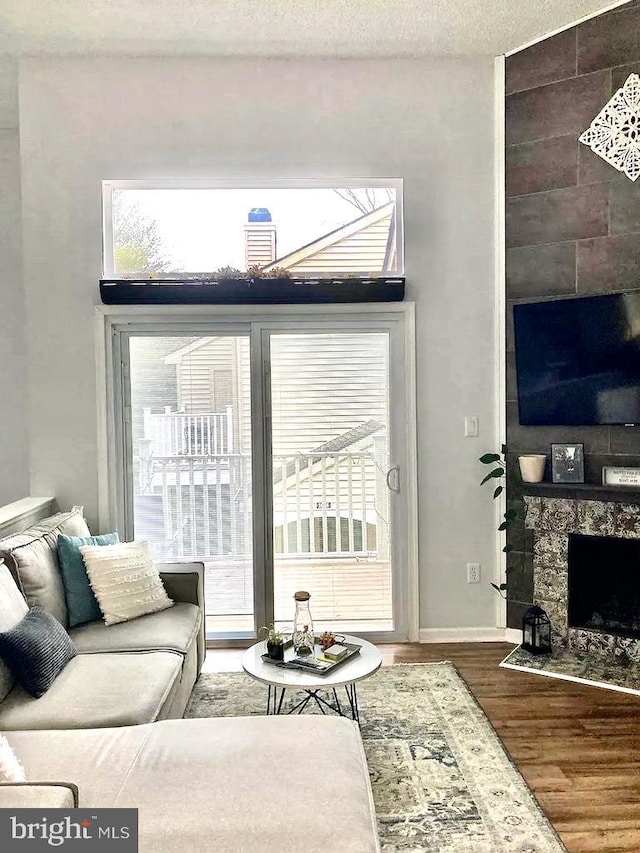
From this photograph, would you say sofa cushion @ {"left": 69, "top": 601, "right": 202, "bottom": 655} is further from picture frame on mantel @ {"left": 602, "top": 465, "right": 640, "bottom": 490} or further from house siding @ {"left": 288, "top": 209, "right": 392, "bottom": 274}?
picture frame on mantel @ {"left": 602, "top": 465, "right": 640, "bottom": 490}

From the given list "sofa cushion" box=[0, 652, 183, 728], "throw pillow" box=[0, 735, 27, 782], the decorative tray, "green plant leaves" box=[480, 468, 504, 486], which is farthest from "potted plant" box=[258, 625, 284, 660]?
"green plant leaves" box=[480, 468, 504, 486]

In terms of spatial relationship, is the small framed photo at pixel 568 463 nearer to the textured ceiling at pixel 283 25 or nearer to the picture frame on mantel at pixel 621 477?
the picture frame on mantel at pixel 621 477

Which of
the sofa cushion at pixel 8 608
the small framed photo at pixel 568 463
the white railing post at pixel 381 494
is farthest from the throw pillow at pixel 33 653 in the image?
the small framed photo at pixel 568 463

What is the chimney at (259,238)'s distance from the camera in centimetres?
402

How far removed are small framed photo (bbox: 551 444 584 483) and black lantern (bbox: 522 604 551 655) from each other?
754mm

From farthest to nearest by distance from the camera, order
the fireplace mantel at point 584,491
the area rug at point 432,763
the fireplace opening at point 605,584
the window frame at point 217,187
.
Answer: the window frame at point 217,187
the fireplace opening at point 605,584
the fireplace mantel at point 584,491
the area rug at point 432,763

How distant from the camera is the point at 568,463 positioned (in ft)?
12.1

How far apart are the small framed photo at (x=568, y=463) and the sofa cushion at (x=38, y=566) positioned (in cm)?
261

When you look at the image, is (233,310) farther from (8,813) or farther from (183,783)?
(8,813)

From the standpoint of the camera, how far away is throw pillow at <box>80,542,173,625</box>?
10.3 ft

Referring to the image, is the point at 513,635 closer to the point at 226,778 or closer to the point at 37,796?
the point at 226,778

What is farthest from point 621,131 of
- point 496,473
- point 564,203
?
point 496,473

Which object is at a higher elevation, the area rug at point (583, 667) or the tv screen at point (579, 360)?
the tv screen at point (579, 360)

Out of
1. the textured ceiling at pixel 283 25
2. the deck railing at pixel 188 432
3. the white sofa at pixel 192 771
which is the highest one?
the textured ceiling at pixel 283 25
